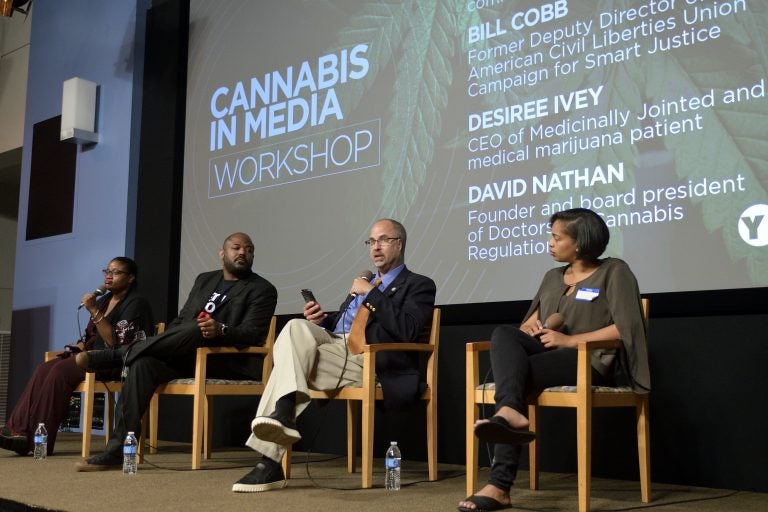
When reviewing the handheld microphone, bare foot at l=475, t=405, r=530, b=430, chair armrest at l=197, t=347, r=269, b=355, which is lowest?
bare foot at l=475, t=405, r=530, b=430

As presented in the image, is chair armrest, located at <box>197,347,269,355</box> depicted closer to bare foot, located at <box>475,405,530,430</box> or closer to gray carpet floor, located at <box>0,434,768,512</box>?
gray carpet floor, located at <box>0,434,768,512</box>

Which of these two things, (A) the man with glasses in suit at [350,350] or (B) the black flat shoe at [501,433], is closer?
(B) the black flat shoe at [501,433]

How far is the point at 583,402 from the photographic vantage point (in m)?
2.60

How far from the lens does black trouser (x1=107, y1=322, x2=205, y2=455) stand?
3.68 m

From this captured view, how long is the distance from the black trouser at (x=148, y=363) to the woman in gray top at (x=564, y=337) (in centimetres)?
153

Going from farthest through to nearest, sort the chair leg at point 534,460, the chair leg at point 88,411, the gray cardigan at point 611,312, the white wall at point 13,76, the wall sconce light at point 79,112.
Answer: the white wall at point 13,76 → the wall sconce light at point 79,112 → the chair leg at point 88,411 → the chair leg at point 534,460 → the gray cardigan at point 611,312

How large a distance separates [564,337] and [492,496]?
1.93 ft

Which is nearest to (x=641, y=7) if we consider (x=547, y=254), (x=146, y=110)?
(x=547, y=254)

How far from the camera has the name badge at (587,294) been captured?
2.86m

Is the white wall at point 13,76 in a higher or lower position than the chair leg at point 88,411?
higher

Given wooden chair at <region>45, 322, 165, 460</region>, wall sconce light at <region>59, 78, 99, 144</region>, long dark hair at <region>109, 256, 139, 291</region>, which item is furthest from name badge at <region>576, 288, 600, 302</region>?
wall sconce light at <region>59, 78, 99, 144</region>

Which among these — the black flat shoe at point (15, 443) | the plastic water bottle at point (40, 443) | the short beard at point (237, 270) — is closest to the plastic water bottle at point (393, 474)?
the short beard at point (237, 270)

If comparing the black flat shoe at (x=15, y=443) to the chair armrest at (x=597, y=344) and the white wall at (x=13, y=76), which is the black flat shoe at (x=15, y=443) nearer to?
the chair armrest at (x=597, y=344)

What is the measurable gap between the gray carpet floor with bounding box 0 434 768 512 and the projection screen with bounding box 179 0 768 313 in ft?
2.74
